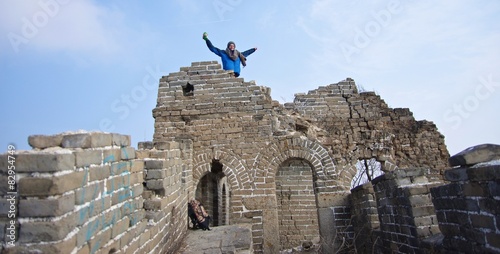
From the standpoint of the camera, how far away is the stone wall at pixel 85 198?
199 cm

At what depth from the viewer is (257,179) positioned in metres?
7.76

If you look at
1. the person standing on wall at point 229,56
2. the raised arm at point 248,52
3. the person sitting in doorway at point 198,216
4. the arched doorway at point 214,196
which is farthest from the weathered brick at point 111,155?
the raised arm at point 248,52

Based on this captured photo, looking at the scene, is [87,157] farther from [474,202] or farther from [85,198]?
[474,202]

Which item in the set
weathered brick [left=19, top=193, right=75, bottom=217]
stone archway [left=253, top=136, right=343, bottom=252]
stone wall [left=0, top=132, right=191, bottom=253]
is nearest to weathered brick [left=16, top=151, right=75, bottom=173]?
stone wall [left=0, top=132, right=191, bottom=253]

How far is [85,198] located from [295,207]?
8656 millimetres

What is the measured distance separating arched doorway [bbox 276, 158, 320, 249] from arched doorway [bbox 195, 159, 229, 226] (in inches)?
73.4

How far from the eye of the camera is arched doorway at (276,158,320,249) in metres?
10.2

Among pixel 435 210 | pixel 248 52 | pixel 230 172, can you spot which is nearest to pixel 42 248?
pixel 435 210

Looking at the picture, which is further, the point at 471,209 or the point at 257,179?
the point at 257,179

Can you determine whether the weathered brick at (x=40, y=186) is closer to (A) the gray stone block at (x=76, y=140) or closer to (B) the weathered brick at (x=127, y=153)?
(A) the gray stone block at (x=76, y=140)

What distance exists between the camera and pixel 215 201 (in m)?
9.91

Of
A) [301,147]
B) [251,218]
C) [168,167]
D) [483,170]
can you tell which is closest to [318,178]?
[301,147]

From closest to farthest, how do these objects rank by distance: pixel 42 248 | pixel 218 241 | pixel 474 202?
pixel 42 248 < pixel 474 202 < pixel 218 241

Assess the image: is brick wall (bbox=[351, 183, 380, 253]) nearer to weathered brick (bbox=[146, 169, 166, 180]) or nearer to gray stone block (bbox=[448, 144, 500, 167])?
gray stone block (bbox=[448, 144, 500, 167])
